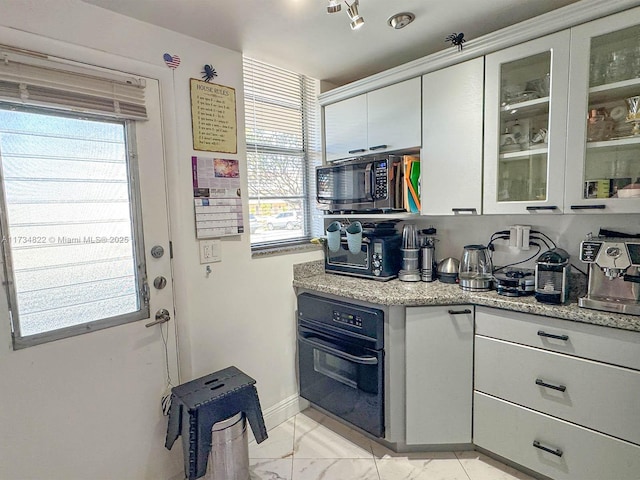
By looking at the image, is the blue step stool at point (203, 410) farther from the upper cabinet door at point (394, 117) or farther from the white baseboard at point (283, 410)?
the upper cabinet door at point (394, 117)

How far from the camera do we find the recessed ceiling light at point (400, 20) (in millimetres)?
1608

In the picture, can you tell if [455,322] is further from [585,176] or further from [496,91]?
[496,91]

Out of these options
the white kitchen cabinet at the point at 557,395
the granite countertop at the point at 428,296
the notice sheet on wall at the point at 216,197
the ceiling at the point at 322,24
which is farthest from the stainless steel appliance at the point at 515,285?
the notice sheet on wall at the point at 216,197

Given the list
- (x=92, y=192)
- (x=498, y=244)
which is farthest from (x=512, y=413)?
(x=92, y=192)

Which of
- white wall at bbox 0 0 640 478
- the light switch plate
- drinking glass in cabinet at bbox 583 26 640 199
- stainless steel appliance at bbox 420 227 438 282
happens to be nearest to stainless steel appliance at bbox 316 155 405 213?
stainless steel appliance at bbox 420 227 438 282

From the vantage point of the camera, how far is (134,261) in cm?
162

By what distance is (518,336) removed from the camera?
164 cm

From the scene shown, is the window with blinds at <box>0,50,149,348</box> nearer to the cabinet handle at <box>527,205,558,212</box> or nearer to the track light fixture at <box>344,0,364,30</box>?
the track light fixture at <box>344,0,364,30</box>

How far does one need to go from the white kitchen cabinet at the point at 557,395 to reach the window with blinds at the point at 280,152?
1.36 metres

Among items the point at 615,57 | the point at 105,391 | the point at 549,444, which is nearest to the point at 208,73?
the point at 105,391

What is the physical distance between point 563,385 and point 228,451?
5.27ft

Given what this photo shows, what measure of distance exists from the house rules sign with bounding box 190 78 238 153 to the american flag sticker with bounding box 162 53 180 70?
10cm

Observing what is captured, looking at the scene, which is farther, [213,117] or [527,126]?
[213,117]

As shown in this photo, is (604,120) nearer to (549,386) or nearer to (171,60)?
(549,386)
